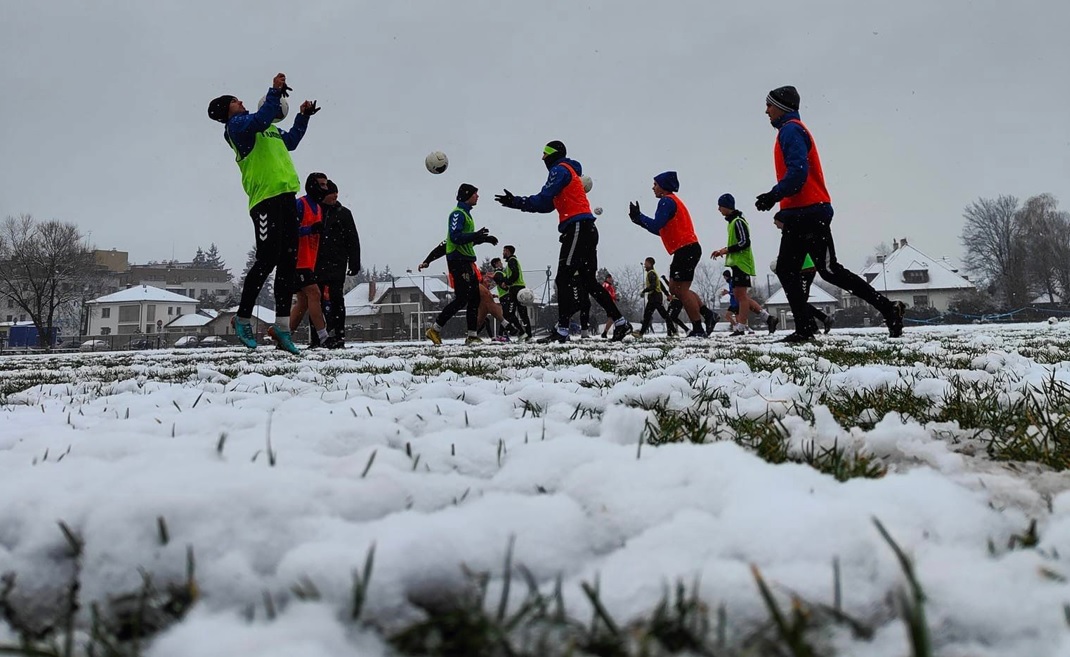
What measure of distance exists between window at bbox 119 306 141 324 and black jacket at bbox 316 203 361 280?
74117 mm

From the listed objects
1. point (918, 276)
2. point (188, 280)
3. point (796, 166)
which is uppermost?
point (188, 280)

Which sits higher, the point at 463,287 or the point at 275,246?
the point at 275,246

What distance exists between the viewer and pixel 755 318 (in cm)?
6041

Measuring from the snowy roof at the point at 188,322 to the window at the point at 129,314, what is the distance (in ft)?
15.3

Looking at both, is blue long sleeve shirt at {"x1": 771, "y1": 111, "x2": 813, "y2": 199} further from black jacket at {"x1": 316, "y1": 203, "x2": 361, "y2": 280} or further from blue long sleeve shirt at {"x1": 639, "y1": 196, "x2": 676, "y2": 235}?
black jacket at {"x1": 316, "y1": 203, "x2": 361, "y2": 280}

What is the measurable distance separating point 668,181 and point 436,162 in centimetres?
355

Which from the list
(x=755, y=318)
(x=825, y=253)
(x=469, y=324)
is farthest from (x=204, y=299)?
(x=825, y=253)

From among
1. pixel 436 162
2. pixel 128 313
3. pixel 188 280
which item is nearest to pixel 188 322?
pixel 128 313

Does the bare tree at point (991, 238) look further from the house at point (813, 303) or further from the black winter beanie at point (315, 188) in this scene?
the black winter beanie at point (315, 188)

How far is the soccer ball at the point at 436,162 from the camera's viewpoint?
368 inches

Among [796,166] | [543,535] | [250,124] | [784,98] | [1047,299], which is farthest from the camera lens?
[1047,299]

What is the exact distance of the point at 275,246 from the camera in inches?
222

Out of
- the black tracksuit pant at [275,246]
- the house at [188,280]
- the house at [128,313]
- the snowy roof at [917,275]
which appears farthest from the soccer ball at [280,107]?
the house at [188,280]

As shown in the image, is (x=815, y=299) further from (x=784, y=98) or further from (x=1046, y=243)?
(x=784, y=98)
